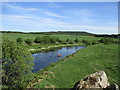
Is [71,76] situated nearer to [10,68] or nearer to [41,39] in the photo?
[10,68]

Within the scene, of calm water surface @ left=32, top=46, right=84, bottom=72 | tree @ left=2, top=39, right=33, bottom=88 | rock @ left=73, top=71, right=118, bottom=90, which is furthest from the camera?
calm water surface @ left=32, top=46, right=84, bottom=72

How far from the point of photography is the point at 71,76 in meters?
19.9

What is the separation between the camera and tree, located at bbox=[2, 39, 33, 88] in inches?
537

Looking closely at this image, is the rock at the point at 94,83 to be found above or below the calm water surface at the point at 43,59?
above

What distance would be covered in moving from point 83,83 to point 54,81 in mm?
11984

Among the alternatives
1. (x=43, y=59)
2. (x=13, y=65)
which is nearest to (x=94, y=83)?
(x=13, y=65)

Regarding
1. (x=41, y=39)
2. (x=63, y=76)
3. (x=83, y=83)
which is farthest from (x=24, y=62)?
(x=41, y=39)

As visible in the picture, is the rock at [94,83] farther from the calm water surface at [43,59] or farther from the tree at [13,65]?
the calm water surface at [43,59]

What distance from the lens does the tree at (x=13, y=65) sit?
44.8 ft

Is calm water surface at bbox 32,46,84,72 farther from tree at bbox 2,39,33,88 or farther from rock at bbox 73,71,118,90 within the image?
rock at bbox 73,71,118,90

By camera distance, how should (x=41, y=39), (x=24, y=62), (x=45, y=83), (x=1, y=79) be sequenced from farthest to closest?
(x=41, y=39) < (x=45, y=83) < (x=24, y=62) < (x=1, y=79)

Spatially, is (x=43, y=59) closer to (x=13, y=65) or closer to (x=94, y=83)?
(x=13, y=65)

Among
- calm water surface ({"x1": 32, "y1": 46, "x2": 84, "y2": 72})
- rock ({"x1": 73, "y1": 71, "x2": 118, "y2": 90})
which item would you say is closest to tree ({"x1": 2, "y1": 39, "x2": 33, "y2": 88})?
rock ({"x1": 73, "y1": 71, "x2": 118, "y2": 90})

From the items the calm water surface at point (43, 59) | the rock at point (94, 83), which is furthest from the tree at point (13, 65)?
the calm water surface at point (43, 59)
